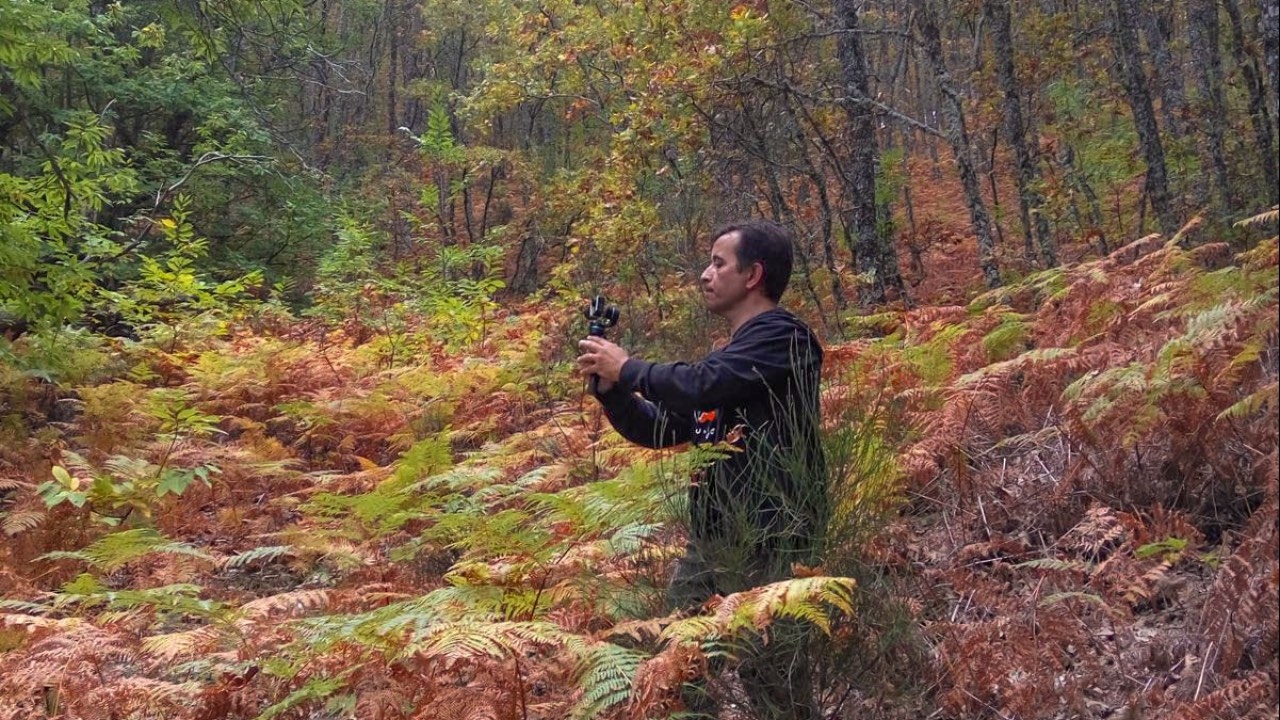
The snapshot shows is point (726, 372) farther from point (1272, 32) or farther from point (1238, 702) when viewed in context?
point (1272, 32)

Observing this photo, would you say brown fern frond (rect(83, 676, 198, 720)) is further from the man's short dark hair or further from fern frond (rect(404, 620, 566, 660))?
the man's short dark hair

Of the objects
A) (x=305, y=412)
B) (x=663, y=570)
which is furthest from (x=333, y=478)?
(x=663, y=570)

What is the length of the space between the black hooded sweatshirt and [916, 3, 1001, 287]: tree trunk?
19.9 ft

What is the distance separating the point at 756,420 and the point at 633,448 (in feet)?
6.38

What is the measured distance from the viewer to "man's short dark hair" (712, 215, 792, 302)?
3.27 m

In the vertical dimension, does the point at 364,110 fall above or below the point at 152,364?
above

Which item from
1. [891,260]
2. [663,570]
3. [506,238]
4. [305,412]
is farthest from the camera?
[506,238]

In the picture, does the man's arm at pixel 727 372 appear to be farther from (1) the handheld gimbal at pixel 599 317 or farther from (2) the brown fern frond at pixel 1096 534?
(2) the brown fern frond at pixel 1096 534

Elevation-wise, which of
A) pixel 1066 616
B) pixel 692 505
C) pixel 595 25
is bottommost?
pixel 1066 616

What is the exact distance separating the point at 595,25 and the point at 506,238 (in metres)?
9.45

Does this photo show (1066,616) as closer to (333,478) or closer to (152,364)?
(333,478)

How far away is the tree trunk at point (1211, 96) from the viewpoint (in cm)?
867

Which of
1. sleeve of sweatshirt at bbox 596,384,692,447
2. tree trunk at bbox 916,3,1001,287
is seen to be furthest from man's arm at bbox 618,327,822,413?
tree trunk at bbox 916,3,1001,287

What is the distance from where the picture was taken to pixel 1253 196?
855 centimetres
